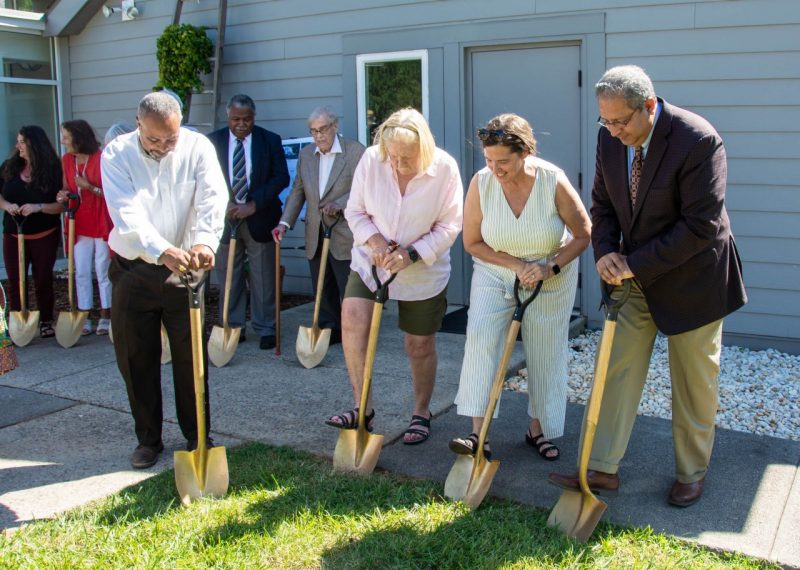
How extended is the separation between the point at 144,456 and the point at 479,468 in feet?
5.78

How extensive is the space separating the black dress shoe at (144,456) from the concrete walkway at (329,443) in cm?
5

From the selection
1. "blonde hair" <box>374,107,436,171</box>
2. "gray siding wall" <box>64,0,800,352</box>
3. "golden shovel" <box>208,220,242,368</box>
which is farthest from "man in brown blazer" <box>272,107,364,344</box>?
"blonde hair" <box>374,107,436,171</box>

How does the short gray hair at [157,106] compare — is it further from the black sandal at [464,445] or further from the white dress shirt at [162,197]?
the black sandal at [464,445]

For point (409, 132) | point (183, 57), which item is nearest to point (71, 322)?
point (183, 57)

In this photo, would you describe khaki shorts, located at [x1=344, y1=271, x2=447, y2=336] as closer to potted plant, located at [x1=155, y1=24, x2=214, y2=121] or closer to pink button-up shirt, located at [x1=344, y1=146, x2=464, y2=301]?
pink button-up shirt, located at [x1=344, y1=146, x2=464, y2=301]

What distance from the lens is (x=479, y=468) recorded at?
148 inches

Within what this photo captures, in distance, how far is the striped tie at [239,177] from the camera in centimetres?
664

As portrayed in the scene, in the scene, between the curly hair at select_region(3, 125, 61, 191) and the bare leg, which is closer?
the bare leg

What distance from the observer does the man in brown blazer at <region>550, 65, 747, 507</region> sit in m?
3.43

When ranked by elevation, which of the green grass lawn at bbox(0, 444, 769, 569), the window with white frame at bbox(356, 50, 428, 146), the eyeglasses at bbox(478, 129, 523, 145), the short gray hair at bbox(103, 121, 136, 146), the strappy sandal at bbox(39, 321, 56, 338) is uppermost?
the window with white frame at bbox(356, 50, 428, 146)

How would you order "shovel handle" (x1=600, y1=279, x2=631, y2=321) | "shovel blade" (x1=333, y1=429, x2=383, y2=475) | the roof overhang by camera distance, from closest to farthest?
"shovel handle" (x1=600, y1=279, x2=631, y2=321) < "shovel blade" (x1=333, y1=429, x2=383, y2=475) < the roof overhang

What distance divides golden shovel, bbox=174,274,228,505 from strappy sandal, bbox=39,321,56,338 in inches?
149

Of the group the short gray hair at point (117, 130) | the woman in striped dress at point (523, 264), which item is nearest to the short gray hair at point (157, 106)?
the woman in striped dress at point (523, 264)

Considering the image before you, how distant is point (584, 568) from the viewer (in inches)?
125
